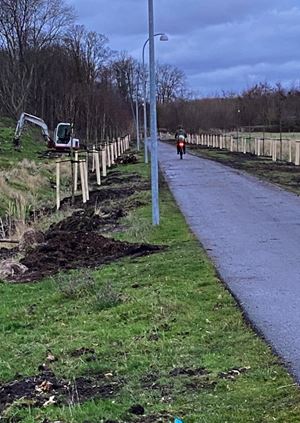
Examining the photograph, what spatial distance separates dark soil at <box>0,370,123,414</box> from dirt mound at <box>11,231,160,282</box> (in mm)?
6060

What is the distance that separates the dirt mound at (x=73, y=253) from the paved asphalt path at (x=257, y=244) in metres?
1.48

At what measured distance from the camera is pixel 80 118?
5672cm

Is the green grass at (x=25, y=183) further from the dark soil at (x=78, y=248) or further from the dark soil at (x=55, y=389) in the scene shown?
the dark soil at (x=55, y=389)

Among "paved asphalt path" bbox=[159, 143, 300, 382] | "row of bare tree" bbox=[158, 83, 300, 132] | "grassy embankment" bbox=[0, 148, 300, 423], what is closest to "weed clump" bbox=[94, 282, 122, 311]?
"grassy embankment" bbox=[0, 148, 300, 423]

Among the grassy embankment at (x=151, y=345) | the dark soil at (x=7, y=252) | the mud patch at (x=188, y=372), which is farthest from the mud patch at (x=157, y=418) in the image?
the dark soil at (x=7, y=252)

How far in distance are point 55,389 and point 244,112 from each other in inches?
2653

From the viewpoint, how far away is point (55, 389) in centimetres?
688

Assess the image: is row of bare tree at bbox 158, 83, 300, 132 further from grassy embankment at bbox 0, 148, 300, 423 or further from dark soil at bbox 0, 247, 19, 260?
grassy embankment at bbox 0, 148, 300, 423

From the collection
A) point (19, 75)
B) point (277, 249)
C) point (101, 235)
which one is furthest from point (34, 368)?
point (19, 75)

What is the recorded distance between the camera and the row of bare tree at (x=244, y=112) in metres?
62.1

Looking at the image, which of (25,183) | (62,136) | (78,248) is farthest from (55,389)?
(62,136)

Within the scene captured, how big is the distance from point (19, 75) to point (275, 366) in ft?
244

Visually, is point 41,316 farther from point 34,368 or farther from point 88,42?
point 88,42

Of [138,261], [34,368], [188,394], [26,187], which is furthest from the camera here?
[26,187]
